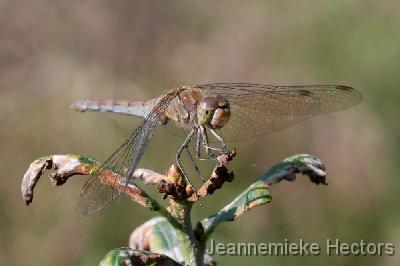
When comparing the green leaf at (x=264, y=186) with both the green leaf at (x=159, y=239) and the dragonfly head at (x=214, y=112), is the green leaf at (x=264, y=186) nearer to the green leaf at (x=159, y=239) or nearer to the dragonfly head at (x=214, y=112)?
the green leaf at (x=159, y=239)

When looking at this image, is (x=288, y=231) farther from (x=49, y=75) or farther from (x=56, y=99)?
(x=49, y=75)

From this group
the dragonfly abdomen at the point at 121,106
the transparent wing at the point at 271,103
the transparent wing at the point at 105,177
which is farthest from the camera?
the dragonfly abdomen at the point at 121,106

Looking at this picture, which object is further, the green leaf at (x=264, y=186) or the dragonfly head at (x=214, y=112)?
the dragonfly head at (x=214, y=112)

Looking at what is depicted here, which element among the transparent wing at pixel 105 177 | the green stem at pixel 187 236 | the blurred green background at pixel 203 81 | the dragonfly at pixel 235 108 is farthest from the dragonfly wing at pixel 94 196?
the blurred green background at pixel 203 81

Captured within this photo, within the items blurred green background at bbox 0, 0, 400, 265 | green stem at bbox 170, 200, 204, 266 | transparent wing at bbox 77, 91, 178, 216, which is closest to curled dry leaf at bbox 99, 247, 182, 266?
green stem at bbox 170, 200, 204, 266

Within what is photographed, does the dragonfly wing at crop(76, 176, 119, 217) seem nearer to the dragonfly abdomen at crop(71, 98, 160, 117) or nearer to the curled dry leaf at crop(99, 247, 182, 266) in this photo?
the curled dry leaf at crop(99, 247, 182, 266)

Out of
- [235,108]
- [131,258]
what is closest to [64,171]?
[131,258]

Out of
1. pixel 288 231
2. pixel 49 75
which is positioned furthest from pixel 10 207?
pixel 288 231
